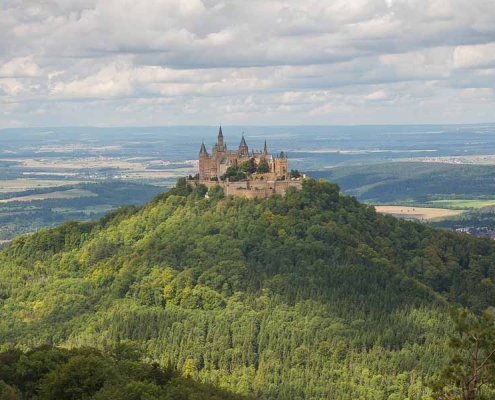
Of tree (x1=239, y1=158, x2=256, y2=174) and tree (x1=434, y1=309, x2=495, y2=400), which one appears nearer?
tree (x1=434, y1=309, x2=495, y2=400)

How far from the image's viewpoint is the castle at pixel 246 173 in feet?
Result: 445

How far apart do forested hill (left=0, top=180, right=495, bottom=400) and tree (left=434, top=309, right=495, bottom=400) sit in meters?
37.1

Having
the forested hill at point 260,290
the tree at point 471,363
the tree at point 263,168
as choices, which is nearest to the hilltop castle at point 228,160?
the tree at point 263,168

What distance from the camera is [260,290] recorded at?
372ft

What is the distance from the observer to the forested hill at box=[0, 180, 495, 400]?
95.5 meters

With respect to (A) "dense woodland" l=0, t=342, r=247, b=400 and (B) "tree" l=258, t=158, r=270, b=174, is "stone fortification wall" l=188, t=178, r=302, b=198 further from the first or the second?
(A) "dense woodland" l=0, t=342, r=247, b=400

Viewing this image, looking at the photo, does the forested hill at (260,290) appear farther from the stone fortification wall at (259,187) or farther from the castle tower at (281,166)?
the castle tower at (281,166)

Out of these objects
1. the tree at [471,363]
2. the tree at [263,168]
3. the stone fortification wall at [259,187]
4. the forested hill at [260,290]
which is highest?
the tree at [263,168]

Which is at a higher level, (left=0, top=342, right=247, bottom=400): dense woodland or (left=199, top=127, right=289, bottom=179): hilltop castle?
(left=199, top=127, right=289, bottom=179): hilltop castle

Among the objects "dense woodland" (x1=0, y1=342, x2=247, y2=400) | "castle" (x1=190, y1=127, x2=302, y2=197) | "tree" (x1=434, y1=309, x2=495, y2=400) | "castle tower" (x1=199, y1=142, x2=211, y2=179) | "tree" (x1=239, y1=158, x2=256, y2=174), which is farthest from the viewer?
"castle tower" (x1=199, y1=142, x2=211, y2=179)

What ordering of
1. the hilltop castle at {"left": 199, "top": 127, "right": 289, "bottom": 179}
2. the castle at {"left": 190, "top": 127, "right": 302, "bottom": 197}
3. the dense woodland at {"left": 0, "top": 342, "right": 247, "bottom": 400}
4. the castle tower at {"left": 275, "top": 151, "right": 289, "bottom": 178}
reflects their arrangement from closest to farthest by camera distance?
the dense woodland at {"left": 0, "top": 342, "right": 247, "bottom": 400}
the castle at {"left": 190, "top": 127, "right": 302, "bottom": 197}
the castle tower at {"left": 275, "top": 151, "right": 289, "bottom": 178}
the hilltop castle at {"left": 199, "top": 127, "right": 289, "bottom": 179}

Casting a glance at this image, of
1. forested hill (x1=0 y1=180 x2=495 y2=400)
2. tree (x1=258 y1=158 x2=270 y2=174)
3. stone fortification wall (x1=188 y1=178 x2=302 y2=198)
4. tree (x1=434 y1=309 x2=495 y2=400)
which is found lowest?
forested hill (x1=0 y1=180 x2=495 y2=400)

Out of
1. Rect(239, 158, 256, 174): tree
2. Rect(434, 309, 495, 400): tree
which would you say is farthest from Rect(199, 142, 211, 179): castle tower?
Rect(434, 309, 495, 400): tree

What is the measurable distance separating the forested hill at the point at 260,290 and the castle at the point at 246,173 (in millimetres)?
2096
